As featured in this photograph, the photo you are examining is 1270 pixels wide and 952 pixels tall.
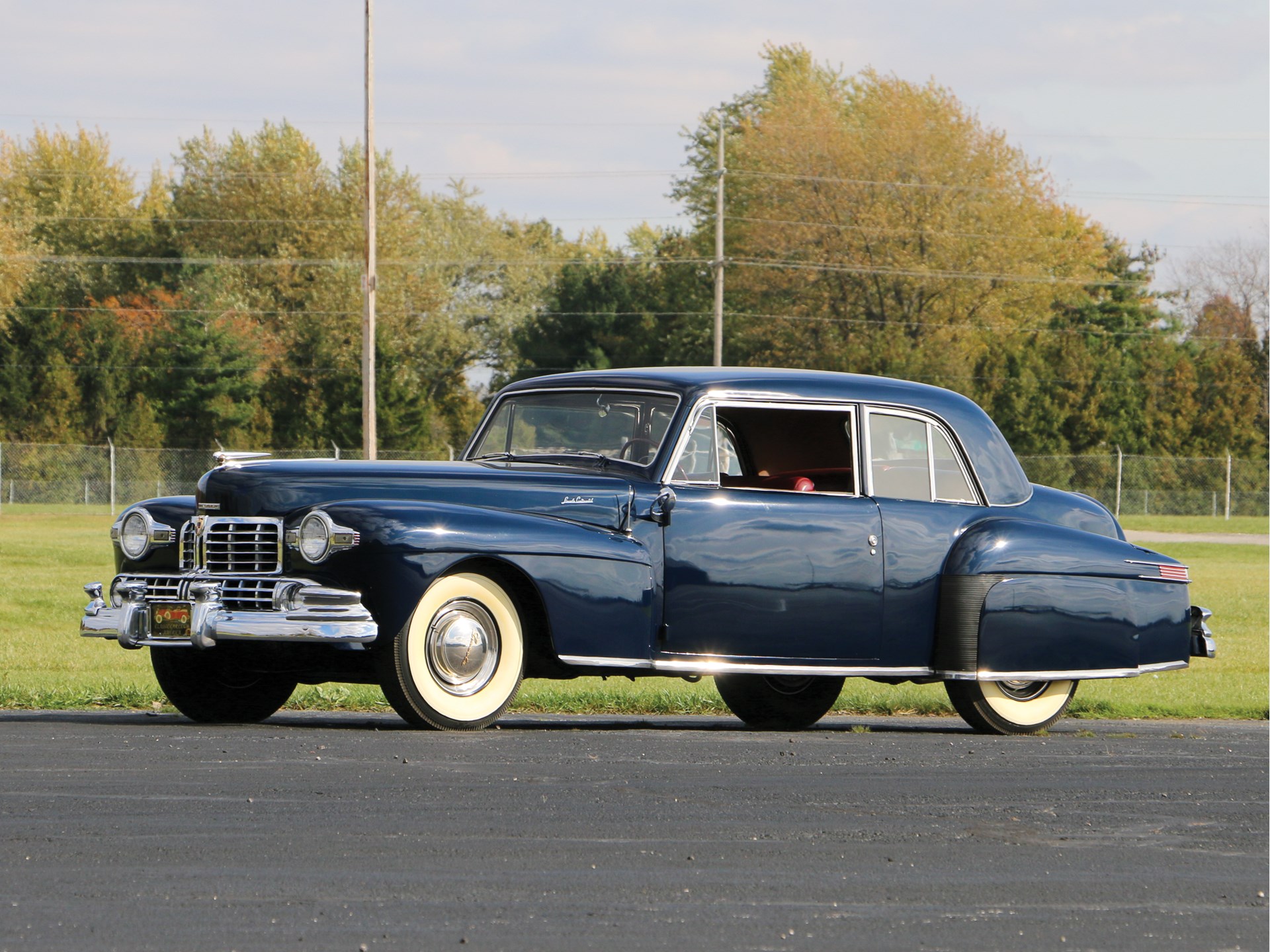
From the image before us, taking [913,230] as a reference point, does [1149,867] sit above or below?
below

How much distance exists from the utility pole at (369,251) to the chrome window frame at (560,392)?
70.3 ft

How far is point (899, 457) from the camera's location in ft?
34.1

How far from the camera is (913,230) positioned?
2687 inches

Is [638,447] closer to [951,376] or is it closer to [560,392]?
[560,392]

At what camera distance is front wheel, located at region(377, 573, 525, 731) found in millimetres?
8805

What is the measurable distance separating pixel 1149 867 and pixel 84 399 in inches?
2376

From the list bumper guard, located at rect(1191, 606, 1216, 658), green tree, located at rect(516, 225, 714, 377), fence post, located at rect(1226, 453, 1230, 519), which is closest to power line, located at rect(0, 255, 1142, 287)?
green tree, located at rect(516, 225, 714, 377)

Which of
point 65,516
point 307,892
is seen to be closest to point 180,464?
point 65,516

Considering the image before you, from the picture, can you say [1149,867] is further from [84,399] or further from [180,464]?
[84,399]

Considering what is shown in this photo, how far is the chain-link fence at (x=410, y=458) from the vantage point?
4747 cm

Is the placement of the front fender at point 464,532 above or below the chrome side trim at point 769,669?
above

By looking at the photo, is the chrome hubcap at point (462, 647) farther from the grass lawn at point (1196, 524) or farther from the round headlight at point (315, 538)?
the grass lawn at point (1196, 524)

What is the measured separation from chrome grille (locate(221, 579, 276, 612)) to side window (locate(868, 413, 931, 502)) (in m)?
3.40

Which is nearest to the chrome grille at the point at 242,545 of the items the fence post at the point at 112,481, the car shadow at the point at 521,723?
the car shadow at the point at 521,723
